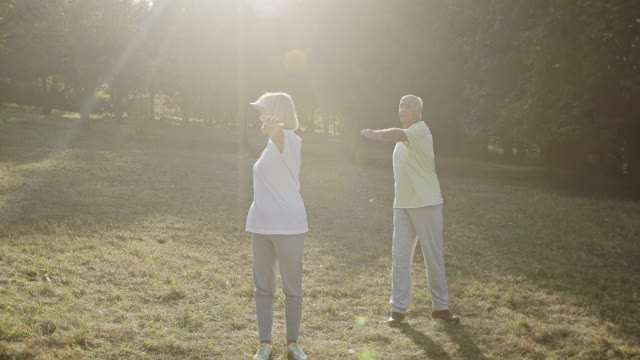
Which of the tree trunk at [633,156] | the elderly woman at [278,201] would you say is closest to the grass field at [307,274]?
the elderly woman at [278,201]

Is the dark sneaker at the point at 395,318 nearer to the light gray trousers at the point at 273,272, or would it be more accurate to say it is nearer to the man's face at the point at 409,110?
the light gray trousers at the point at 273,272

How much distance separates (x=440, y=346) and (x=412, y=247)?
115 centimetres

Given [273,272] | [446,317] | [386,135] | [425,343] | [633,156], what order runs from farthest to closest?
[633,156]
[446,317]
[425,343]
[386,135]
[273,272]

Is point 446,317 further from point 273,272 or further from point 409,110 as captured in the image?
point 273,272

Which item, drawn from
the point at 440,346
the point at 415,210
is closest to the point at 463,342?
the point at 440,346

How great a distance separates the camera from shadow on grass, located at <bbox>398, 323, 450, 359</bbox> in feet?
19.1

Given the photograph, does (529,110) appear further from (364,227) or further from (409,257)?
(409,257)

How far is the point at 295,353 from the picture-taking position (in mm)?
5391

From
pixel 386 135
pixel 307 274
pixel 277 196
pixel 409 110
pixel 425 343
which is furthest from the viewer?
pixel 307 274

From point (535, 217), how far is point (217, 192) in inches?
320

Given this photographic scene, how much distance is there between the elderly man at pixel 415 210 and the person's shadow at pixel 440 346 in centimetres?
19

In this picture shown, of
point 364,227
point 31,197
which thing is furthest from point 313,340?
point 31,197

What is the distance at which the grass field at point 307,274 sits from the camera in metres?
5.99

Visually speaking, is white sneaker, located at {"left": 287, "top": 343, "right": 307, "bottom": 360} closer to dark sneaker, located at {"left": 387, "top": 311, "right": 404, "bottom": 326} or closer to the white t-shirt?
the white t-shirt
